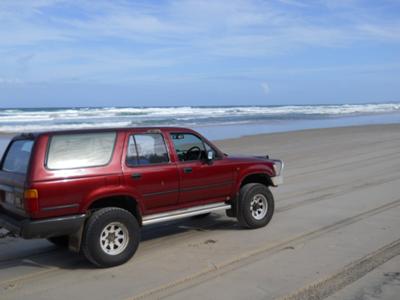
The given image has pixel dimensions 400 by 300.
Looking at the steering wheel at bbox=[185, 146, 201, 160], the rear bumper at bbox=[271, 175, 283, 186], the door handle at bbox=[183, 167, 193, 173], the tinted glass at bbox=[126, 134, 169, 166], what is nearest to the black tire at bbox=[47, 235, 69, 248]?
the tinted glass at bbox=[126, 134, 169, 166]

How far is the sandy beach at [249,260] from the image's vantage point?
5.01 meters

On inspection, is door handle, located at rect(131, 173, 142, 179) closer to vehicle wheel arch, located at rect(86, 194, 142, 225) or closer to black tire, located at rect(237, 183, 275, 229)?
vehicle wheel arch, located at rect(86, 194, 142, 225)

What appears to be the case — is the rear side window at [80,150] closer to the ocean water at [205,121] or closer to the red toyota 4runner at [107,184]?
the red toyota 4runner at [107,184]

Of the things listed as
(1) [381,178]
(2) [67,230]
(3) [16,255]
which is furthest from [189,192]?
(1) [381,178]

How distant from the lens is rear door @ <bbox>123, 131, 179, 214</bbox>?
6262 millimetres

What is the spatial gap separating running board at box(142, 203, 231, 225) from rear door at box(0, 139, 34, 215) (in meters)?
1.52

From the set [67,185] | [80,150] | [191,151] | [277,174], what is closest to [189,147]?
[191,151]

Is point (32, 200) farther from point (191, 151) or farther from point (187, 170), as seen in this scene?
point (191, 151)

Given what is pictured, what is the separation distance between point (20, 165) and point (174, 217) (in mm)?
2000

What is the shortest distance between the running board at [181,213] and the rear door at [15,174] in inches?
60.0

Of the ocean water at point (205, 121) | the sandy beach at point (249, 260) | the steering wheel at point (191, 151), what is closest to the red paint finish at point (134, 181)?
the steering wheel at point (191, 151)

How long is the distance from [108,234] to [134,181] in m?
0.70

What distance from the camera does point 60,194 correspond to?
18.4 feet

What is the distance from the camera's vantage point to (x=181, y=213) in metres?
6.75
